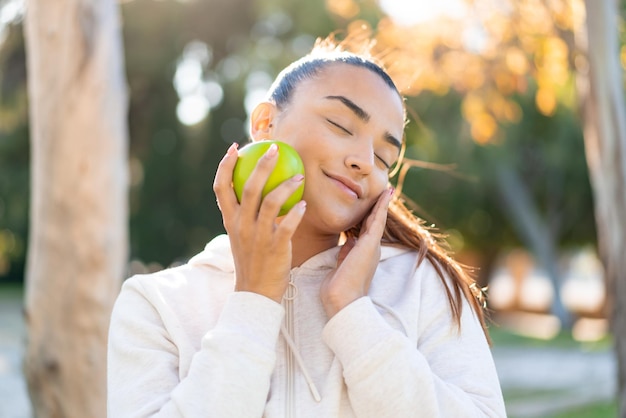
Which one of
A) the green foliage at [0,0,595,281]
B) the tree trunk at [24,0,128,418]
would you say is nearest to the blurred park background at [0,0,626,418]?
the green foliage at [0,0,595,281]

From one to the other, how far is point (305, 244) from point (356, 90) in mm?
438

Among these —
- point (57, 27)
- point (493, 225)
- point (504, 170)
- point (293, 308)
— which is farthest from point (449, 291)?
point (493, 225)

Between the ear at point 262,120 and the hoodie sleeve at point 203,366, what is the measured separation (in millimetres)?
553

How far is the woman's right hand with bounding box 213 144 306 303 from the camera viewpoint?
1.78 m

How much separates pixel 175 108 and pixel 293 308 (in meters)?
19.4

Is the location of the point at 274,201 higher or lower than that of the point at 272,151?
lower

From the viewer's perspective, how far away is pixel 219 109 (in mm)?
20484

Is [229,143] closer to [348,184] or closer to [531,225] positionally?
[531,225]

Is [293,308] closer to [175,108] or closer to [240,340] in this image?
[240,340]

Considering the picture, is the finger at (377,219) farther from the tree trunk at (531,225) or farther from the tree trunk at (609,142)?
the tree trunk at (531,225)

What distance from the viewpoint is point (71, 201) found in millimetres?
3938

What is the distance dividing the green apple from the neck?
0.21 m

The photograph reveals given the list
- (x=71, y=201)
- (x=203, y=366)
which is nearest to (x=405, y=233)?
(x=203, y=366)

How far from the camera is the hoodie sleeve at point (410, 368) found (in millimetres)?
1701
